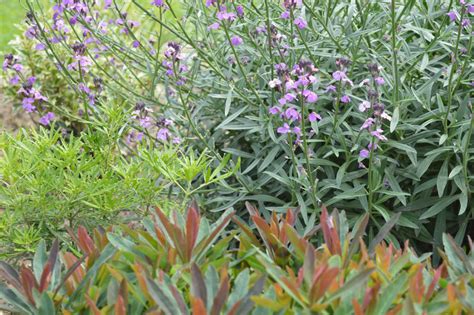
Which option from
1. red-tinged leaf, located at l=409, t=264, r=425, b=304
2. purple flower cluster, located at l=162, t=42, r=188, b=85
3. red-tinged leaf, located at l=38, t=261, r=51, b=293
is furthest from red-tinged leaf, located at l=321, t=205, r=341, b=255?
purple flower cluster, located at l=162, t=42, r=188, b=85

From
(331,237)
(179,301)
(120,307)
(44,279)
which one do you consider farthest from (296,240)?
(44,279)

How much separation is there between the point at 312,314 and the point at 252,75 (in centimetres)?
269

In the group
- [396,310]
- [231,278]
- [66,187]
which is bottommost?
[396,310]

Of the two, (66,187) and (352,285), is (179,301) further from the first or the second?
(66,187)

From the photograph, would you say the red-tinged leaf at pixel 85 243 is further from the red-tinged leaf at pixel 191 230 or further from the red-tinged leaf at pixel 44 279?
the red-tinged leaf at pixel 191 230

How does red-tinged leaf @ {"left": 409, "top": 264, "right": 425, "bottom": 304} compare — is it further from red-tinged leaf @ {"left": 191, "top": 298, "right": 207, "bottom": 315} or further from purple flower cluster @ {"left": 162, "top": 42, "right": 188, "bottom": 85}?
purple flower cluster @ {"left": 162, "top": 42, "right": 188, "bottom": 85}

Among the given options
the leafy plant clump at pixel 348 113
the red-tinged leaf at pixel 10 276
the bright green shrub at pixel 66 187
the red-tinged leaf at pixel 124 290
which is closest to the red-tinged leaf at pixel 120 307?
the red-tinged leaf at pixel 124 290

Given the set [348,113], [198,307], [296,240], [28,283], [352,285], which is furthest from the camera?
[348,113]

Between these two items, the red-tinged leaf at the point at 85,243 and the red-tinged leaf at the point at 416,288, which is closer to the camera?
the red-tinged leaf at the point at 416,288

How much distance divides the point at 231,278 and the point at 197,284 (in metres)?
0.31

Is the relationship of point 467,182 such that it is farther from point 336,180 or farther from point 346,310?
point 346,310

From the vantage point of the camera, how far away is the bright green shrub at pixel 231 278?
5.91 ft

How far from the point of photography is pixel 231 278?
2.13m

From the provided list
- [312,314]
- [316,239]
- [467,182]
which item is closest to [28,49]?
[316,239]
